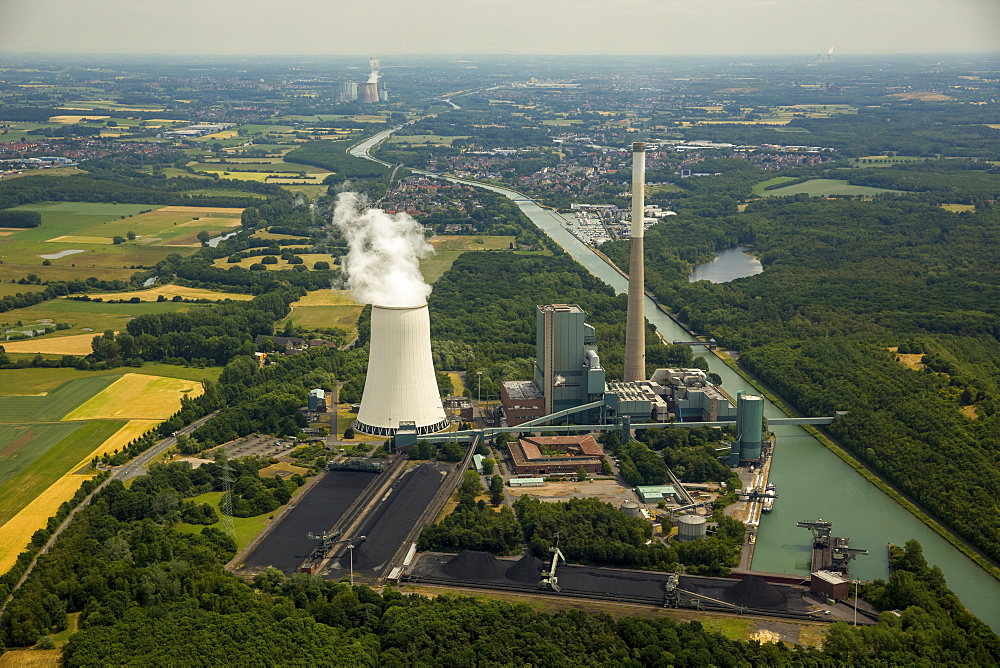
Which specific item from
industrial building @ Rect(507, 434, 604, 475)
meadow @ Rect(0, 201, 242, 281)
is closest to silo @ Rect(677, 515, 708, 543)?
industrial building @ Rect(507, 434, 604, 475)

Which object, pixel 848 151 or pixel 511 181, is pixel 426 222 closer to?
pixel 511 181

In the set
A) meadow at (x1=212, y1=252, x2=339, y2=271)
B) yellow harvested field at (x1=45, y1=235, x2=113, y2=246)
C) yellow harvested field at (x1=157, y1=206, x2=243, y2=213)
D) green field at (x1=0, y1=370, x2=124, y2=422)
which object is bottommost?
green field at (x1=0, y1=370, x2=124, y2=422)

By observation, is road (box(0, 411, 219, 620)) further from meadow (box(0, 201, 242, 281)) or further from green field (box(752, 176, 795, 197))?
green field (box(752, 176, 795, 197))

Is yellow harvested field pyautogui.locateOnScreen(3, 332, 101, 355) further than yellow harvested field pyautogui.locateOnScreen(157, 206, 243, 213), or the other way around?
yellow harvested field pyautogui.locateOnScreen(157, 206, 243, 213)

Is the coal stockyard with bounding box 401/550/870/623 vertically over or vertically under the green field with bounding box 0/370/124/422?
under

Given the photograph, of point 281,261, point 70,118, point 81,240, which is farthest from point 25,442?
point 70,118

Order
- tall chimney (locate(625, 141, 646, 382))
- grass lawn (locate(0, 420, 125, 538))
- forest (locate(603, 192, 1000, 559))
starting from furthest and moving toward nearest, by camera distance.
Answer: tall chimney (locate(625, 141, 646, 382)) → forest (locate(603, 192, 1000, 559)) → grass lawn (locate(0, 420, 125, 538))
